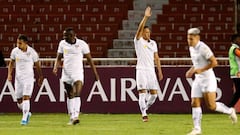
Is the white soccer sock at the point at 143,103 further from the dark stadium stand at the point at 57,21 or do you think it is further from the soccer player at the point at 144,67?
the dark stadium stand at the point at 57,21

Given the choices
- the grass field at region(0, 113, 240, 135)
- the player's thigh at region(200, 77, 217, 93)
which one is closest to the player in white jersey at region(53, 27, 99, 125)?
the grass field at region(0, 113, 240, 135)

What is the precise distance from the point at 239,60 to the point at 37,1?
13.6m

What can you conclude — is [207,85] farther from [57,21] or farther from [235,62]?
[57,21]

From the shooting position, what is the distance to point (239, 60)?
20.9m

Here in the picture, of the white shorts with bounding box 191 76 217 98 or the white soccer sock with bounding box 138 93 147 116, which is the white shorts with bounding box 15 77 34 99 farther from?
the white shorts with bounding box 191 76 217 98

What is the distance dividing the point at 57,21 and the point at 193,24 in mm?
5221

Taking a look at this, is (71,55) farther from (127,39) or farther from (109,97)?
(127,39)

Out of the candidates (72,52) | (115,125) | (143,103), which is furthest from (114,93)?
(115,125)

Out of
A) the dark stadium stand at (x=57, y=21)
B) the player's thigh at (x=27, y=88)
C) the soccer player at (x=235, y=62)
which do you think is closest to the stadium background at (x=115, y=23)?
the dark stadium stand at (x=57, y=21)

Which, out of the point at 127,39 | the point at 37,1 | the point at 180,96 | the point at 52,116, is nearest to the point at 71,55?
the point at 52,116

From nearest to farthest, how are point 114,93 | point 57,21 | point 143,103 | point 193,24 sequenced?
point 143,103
point 114,93
point 193,24
point 57,21

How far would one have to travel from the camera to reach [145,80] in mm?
19625

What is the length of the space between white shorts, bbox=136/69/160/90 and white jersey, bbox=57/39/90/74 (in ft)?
5.68

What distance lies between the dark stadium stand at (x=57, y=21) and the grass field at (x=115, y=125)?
300 inches
